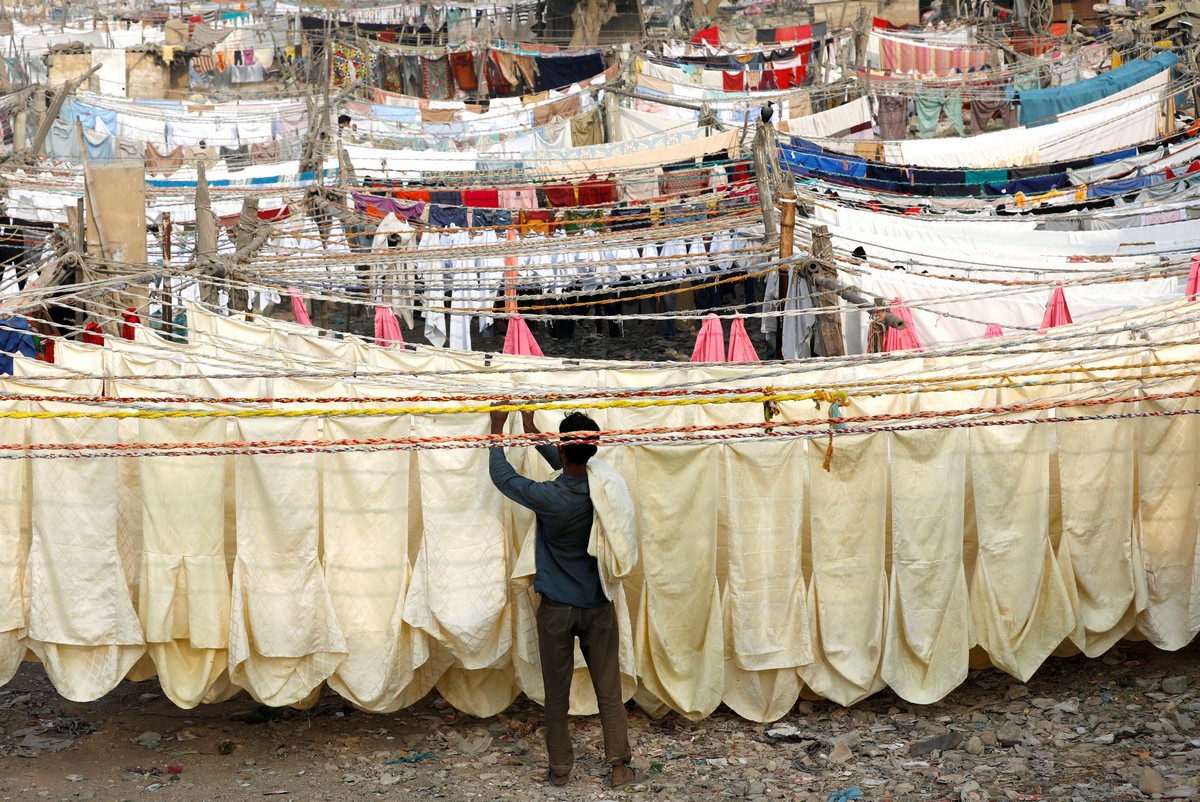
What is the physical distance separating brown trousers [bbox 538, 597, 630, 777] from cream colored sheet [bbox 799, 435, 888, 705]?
941 mm

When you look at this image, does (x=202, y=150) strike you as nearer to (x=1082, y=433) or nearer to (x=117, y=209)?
(x=117, y=209)

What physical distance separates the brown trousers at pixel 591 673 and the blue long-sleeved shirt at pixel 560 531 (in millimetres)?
75

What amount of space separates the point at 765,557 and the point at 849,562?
377mm

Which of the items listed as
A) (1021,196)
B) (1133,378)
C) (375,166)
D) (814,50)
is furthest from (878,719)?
(814,50)

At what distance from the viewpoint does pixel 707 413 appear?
5.66 m

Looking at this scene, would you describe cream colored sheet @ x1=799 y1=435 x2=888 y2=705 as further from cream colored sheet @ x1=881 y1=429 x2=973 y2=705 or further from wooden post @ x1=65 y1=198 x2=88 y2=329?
wooden post @ x1=65 y1=198 x2=88 y2=329

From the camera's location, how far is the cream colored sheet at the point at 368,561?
5383mm

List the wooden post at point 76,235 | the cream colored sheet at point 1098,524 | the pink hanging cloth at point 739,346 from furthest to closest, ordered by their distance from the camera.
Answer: the pink hanging cloth at point 739,346, the wooden post at point 76,235, the cream colored sheet at point 1098,524

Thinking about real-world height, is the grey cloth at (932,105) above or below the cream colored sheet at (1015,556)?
above

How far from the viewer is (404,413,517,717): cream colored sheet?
17.5 ft

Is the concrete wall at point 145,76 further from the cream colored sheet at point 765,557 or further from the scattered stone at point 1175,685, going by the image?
the scattered stone at point 1175,685

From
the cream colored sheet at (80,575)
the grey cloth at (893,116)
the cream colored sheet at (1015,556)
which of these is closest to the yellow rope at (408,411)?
the cream colored sheet at (80,575)

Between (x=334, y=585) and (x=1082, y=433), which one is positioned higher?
(x=1082, y=433)

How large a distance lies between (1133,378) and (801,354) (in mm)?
5461
